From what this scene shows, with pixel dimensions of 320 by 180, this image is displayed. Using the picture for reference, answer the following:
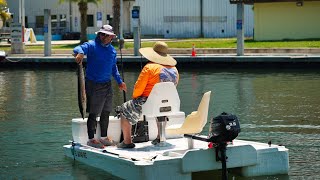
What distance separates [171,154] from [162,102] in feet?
2.76

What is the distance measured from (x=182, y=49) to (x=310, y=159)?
26.5 m

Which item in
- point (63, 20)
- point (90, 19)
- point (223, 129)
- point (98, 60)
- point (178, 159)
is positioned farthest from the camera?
point (90, 19)

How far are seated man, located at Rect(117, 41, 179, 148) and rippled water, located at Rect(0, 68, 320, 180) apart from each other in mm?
923

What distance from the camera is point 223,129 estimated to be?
34.2ft

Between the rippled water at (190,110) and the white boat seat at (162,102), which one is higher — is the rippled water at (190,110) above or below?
below

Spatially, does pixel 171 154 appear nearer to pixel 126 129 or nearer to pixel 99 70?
pixel 126 129

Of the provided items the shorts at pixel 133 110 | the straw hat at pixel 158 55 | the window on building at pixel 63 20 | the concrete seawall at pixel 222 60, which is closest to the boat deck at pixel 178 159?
the shorts at pixel 133 110

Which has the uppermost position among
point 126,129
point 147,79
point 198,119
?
point 147,79

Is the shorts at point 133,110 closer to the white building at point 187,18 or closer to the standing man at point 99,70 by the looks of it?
the standing man at point 99,70

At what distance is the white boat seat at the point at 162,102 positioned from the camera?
1126cm

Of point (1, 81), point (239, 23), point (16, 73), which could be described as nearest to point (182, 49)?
point (239, 23)

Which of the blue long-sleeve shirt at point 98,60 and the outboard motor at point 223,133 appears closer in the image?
the outboard motor at point 223,133

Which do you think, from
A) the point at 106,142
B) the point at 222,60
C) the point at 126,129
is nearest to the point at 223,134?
the point at 126,129

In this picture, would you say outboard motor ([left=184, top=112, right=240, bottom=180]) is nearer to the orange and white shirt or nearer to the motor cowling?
the motor cowling
